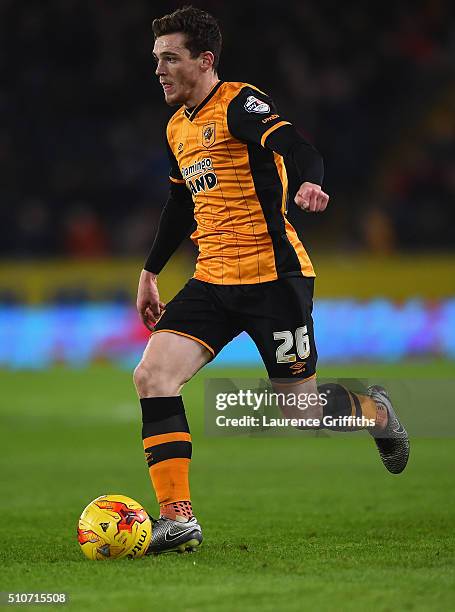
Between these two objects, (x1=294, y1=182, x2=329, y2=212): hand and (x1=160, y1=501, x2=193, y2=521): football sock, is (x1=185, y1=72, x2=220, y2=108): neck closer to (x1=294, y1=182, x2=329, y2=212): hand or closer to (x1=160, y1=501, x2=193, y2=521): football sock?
(x1=294, y1=182, x2=329, y2=212): hand

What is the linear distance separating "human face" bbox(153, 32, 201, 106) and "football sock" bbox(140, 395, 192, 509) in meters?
1.34

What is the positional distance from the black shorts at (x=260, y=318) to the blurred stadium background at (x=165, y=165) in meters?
10.5

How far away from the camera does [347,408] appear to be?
215 inches

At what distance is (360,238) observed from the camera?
17141 millimetres

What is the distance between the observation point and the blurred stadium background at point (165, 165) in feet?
52.4

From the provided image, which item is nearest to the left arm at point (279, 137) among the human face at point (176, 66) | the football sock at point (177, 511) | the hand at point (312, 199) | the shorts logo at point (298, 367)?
the hand at point (312, 199)

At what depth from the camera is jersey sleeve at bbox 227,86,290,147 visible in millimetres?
4910

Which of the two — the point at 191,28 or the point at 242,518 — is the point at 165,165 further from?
the point at 191,28

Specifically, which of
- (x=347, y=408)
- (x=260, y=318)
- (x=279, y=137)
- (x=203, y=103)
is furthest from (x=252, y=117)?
(x=347, y=408)

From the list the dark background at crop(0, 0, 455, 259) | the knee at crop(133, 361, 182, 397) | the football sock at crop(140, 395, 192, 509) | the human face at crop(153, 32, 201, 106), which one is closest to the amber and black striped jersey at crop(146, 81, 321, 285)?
the human face at crop(153, 32, 201, 106)

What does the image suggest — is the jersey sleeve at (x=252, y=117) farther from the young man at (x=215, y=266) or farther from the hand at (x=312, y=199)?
the hand at (x=312, y=199)

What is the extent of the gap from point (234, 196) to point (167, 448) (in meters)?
1.14

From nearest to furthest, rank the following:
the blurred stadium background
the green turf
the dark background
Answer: the green turf → the blurred stadium background → the dark background

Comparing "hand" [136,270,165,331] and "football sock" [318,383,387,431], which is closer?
"football sock" [318,383,387,431]
